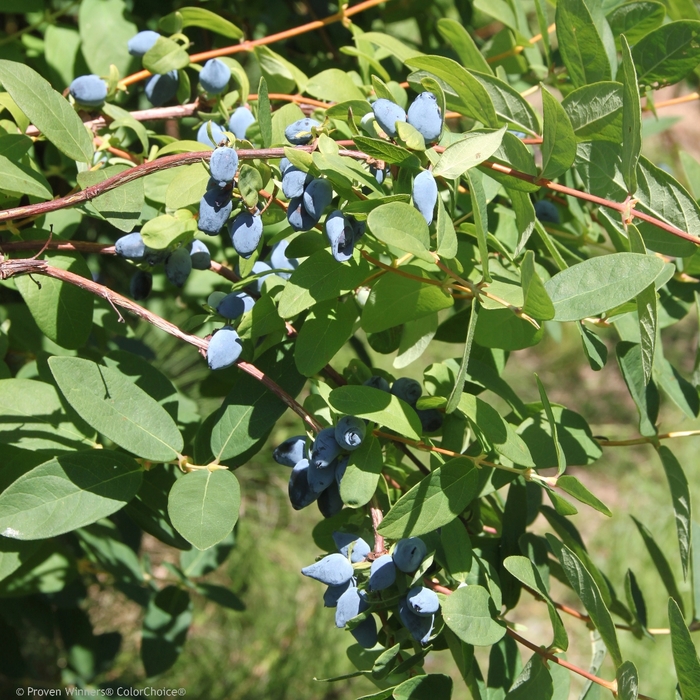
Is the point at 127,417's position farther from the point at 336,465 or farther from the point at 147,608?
the point at 147,608

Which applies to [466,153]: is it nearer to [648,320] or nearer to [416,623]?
[648,320]

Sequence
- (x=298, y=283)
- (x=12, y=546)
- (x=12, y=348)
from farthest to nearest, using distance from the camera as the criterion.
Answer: (x=12, y=348) < (x=12, y=546) < (x=298, y=283)

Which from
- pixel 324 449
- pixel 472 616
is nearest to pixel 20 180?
pixel 324 449

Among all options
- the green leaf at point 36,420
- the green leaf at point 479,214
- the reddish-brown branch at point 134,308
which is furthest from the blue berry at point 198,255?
the green leaf at point 479,214

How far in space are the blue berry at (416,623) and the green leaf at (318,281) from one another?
11.3 inches

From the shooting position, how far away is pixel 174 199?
0.67 metres

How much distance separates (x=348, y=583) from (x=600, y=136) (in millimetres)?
505

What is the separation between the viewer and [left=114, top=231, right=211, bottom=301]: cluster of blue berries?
699 millimetres

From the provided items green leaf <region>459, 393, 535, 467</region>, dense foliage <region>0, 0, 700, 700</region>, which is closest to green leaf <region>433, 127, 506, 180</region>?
dense foliage <region>0, 0, 700, 700</region>

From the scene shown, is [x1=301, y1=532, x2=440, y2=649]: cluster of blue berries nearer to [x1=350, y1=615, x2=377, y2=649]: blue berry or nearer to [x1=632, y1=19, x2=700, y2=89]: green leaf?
[x1=350, y1=615, x2=377, y2=649]: blue berry

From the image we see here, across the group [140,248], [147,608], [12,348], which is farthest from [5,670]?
[140,248]

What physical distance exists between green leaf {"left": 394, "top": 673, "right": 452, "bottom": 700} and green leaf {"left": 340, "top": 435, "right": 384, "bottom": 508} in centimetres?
18

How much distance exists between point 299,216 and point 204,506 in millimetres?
278

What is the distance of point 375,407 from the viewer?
0.66 metres
